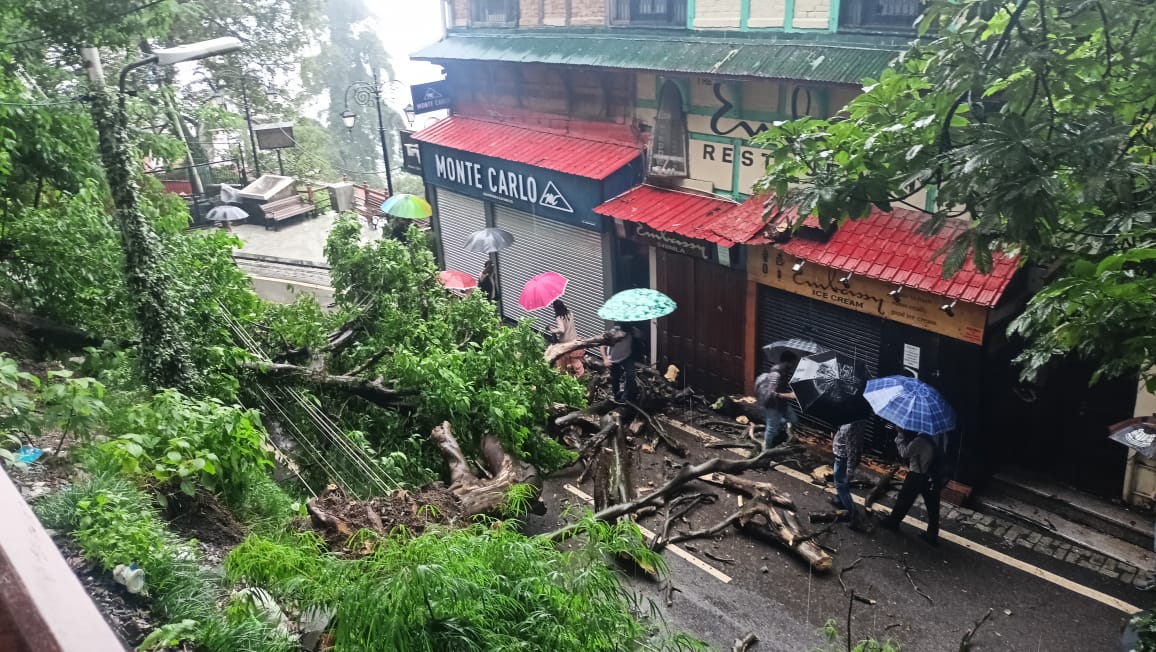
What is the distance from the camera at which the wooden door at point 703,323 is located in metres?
12.3

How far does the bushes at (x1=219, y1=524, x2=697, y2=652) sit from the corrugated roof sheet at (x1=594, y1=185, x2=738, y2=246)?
24.7ft

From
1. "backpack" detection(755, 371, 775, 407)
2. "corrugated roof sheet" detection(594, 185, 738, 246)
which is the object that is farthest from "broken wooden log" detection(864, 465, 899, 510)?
"corrugated roof sheet" detection(594, 185, 738, 246)

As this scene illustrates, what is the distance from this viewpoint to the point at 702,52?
11.9 meters

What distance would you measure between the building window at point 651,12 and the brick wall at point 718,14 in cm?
37

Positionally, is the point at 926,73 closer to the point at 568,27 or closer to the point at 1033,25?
the point at 1033,25

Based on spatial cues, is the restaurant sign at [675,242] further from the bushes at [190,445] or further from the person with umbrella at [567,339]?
the bushes at [190,445]

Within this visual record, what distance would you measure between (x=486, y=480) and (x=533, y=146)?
9168 millimetres

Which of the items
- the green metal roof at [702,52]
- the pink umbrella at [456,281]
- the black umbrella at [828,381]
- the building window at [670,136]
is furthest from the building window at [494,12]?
the black umbrella at [828,381]

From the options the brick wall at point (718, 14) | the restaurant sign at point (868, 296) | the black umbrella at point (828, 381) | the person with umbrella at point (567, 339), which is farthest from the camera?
the person with umbrella at point (567, 339)

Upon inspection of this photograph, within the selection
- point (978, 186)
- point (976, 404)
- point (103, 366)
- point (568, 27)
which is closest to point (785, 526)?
point (976, 404)

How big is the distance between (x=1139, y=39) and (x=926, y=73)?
1.25 m

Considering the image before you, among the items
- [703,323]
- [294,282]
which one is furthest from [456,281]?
[294,282]

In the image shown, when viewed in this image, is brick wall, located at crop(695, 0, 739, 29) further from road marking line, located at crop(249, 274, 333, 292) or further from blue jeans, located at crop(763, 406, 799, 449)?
road marking line, located at crop(249, 274, 333, 292)

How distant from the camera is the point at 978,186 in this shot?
4594 millimetres
